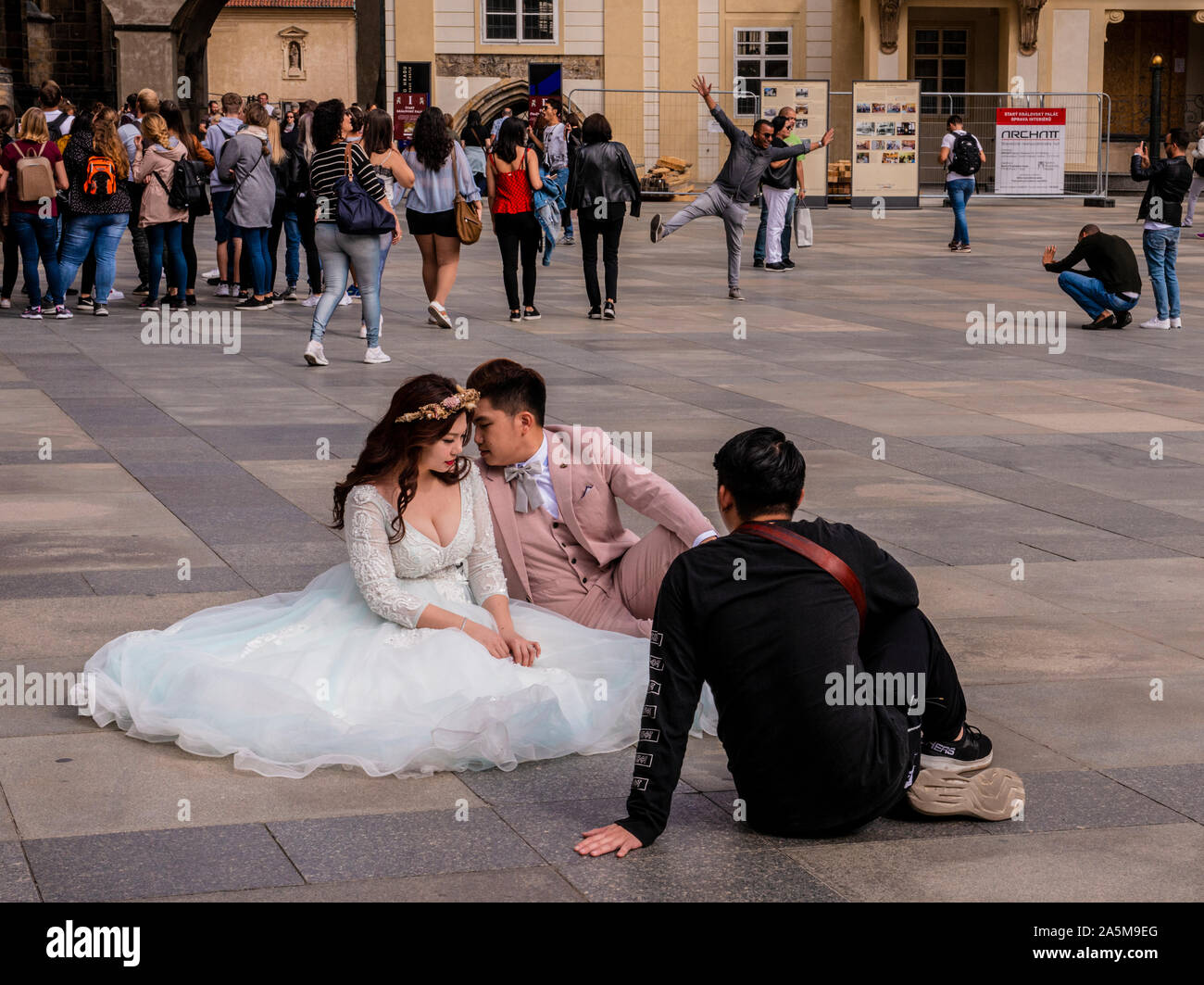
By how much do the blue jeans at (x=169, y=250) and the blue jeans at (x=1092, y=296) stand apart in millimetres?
8086

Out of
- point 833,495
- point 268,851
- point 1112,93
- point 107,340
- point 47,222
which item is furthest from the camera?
point 1112,93

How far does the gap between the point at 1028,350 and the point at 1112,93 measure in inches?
1161

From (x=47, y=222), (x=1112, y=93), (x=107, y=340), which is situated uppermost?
(x=1112, y=93)

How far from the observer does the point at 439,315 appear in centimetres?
1486

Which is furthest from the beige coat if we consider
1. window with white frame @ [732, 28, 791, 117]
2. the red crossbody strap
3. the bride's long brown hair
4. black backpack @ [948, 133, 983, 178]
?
window with white frame @ [732, 28, 791, 117]

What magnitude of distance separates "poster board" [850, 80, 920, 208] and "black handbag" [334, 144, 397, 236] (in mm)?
20968

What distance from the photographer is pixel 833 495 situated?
8.58 meters

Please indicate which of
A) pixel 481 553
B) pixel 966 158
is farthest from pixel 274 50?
pixel 481 553

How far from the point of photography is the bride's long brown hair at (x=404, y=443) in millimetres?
5246

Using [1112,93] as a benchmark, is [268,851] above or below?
below

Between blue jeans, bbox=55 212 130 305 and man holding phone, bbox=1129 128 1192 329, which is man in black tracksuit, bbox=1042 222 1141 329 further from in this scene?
blue jeans, bbox=55 212 130 305

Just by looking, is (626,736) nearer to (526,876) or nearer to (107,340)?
(526,876)
